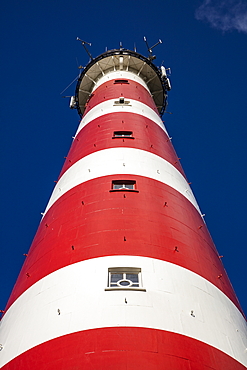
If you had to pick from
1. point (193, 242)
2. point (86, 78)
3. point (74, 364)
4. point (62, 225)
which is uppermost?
point (86, 78)

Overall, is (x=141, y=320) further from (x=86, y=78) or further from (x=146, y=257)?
(x=86, y=78)

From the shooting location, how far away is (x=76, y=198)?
11.6 m

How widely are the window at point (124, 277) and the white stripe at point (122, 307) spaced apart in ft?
0.37

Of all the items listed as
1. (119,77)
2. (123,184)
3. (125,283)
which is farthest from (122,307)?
(119,77)

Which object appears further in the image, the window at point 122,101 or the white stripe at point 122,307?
the window at point 122,101

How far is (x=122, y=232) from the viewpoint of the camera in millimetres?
9352

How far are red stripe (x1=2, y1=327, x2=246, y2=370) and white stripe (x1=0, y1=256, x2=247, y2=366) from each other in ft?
0.56

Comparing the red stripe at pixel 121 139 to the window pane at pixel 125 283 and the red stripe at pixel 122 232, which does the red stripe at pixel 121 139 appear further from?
the window pane at pixel 125 283

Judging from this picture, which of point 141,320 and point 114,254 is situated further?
point 114,254

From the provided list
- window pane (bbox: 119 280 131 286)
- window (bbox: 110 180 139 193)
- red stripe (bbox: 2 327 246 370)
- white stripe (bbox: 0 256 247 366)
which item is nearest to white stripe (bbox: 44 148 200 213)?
window (bbox: 110 180 139 193)

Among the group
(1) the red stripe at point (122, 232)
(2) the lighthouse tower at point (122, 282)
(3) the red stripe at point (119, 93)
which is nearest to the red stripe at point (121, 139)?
(2) the lighthouse tower at point (122, 282)

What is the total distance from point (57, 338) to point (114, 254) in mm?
2453

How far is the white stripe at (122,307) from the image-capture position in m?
7.09

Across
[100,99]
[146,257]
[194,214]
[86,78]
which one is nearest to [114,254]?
[146,257]
